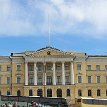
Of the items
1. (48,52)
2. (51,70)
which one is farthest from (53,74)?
(48,52)

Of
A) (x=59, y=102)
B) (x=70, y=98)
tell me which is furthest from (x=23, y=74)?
(x=59, y=102)

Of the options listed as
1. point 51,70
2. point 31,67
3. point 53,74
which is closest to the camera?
point 53,74

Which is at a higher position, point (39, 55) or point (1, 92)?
point (39, 55)

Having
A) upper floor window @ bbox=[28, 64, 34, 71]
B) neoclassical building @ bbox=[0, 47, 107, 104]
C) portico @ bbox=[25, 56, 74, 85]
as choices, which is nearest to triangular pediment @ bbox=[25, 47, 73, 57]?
neoclassical building @ bbox=[0, 47, 107, 104]

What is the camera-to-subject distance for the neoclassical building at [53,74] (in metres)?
102

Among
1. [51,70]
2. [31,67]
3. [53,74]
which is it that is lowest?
[53,74]

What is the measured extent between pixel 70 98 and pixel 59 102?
3976 centimetres

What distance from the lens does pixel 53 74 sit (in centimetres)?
10256

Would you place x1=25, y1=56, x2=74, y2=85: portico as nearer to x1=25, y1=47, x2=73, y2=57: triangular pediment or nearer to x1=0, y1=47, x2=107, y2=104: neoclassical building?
x1=0, y1=47, x2=107, y2=104: neoclassical building

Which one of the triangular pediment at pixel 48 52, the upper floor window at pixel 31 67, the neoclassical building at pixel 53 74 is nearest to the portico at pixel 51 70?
the neoclassical building at pixel 53 74

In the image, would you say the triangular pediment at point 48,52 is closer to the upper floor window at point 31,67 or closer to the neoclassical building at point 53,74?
the neoclassical building at point 53,74

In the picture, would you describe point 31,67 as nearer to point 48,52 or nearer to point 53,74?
point 48,52

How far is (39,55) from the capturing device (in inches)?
4028

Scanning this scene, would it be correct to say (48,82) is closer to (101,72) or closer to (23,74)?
(23,74)
